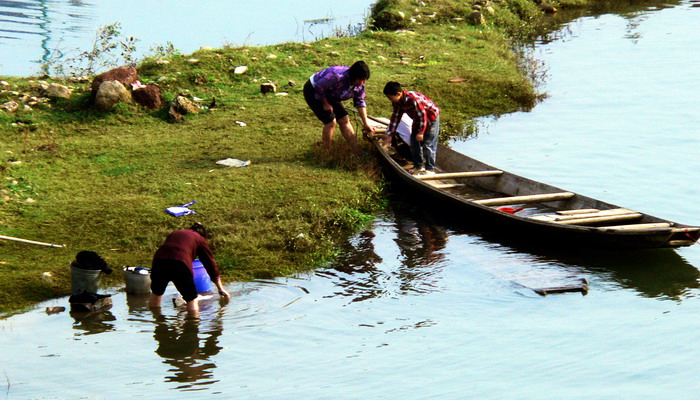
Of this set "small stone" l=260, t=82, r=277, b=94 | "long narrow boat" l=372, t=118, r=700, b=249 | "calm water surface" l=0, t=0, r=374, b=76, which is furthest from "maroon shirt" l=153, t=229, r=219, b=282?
"calm water surface" l=0, t=0, r=374, b=76

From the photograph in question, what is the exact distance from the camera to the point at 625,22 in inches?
987

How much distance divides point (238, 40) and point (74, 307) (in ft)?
47.3

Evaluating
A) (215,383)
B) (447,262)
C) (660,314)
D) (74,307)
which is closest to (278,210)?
(447,262)

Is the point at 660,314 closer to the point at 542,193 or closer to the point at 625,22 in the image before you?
the point at 542,193

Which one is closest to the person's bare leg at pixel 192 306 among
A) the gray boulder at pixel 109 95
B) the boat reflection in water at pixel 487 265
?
the boat reflection in water at pixel 487 265

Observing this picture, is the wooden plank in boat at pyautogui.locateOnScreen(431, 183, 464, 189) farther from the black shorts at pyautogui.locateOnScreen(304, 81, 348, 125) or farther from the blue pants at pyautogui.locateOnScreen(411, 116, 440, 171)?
the black shorts at pyautogui.locateOnScreen(304, 81, 348, 125)

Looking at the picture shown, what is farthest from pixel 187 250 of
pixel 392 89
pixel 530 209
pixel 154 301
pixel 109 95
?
pixel 109 95

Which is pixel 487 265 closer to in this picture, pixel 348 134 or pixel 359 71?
pixel 359 71

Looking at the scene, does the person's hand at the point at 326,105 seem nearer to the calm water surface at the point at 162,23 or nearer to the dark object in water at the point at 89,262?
the dark object in water at the point at 89,262

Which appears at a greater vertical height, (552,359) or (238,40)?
(238,40)

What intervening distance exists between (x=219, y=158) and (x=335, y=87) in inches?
81.9

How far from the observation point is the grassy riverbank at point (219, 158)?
9000mm

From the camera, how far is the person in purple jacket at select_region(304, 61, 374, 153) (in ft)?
36.0

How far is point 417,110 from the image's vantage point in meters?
10.9
